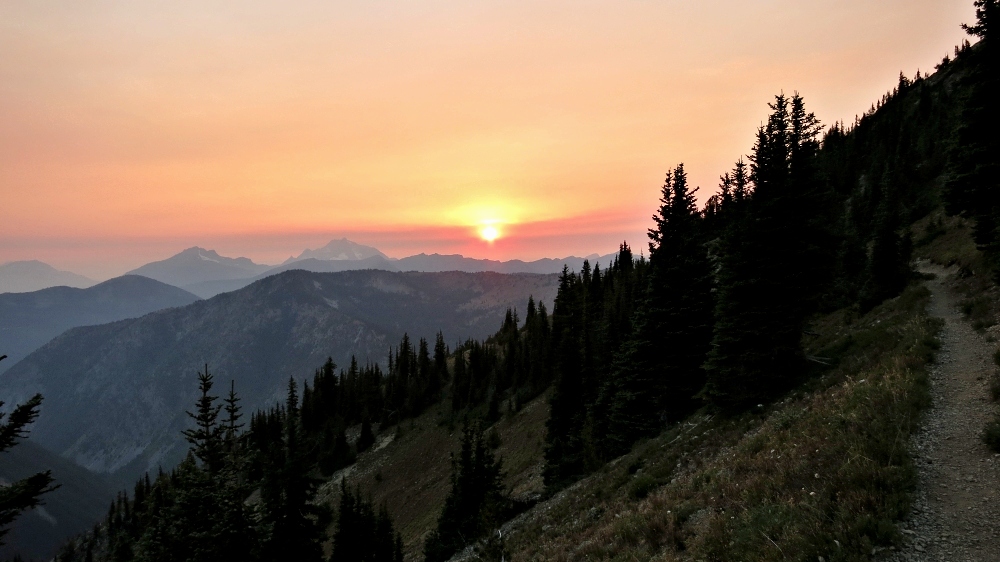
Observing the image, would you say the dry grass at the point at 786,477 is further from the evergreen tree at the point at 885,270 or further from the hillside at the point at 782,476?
the evergreen tree at the point at 885,270

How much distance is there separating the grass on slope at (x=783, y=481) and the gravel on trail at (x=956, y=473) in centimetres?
32

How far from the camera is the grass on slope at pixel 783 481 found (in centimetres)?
816

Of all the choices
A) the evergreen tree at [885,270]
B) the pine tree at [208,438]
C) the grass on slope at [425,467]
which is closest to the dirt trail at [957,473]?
the evergreen tree at [885,270]

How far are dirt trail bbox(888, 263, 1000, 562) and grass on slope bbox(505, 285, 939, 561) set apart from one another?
0.34 metres

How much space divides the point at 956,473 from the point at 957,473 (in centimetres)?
2

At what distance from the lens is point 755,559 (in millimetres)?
8016

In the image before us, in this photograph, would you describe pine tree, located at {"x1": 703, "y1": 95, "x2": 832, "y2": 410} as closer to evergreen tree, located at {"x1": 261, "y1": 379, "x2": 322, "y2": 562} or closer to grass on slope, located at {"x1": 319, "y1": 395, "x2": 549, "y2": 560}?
grass on slope, located at {"x1": 319, "y1": 395, "x2": 549, "y2": 560}

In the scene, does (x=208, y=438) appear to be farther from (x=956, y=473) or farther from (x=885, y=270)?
(x=885, y=270)

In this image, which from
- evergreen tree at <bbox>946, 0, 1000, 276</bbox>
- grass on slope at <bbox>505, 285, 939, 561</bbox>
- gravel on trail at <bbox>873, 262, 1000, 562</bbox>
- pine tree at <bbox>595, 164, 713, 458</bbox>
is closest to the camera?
gravel on trail at <bbox>873, 262, 1000, 562</bbox>

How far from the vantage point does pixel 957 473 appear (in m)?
8.84

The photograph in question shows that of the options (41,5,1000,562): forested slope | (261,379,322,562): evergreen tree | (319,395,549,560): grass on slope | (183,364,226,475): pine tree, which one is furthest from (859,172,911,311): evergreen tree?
(183,364,226,475): pine tree

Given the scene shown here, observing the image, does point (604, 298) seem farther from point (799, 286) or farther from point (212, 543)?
point (212, 543)

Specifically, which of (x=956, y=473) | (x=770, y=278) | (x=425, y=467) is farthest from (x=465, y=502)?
(x=425, y=467)

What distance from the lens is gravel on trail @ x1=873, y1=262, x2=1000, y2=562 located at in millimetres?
7078
